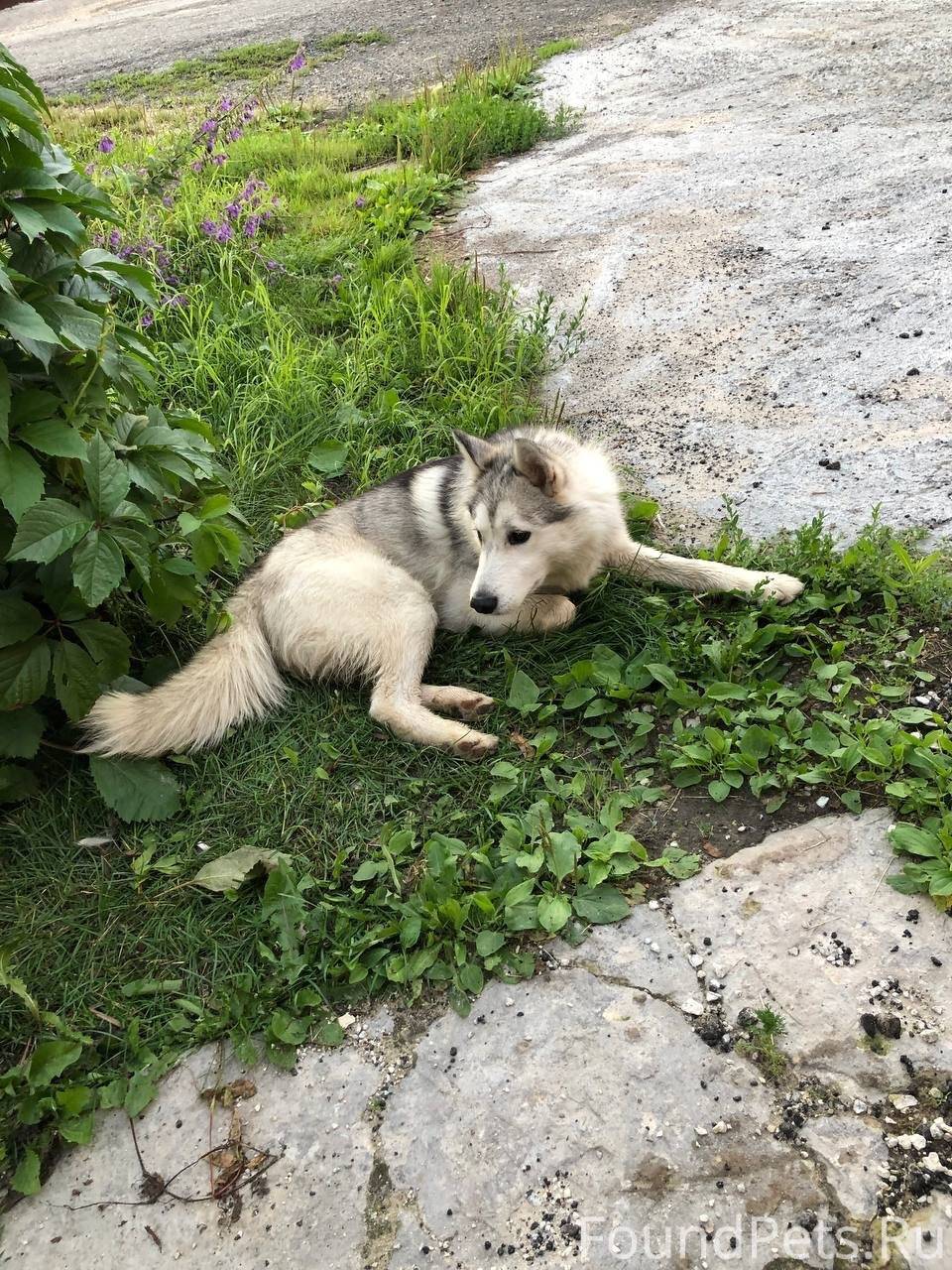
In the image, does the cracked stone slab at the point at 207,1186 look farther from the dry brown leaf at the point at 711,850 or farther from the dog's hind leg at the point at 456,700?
the dog's hind leg at the point at 456,700

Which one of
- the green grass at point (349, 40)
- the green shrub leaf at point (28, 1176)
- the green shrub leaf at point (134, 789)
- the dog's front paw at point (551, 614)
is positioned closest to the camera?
the green shrub leaf at point (28, 1176)

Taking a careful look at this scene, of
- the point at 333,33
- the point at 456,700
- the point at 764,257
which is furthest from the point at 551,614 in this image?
the point at 333,33

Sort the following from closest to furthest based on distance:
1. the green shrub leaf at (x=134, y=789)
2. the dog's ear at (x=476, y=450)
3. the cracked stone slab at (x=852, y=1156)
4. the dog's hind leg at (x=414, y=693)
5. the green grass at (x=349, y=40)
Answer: the cracked stone slab at (x=852, y=1156)
the green shrub leaf at (x=134, y=789)
the dog's hind leg at (x=414, y=693)
the dog's ear at (x=476, y=450)
the green grass at (x=349, y=40)

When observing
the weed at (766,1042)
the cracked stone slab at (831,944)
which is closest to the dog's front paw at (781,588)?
the cracked stone slab at (831,944)

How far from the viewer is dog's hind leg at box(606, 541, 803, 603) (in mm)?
3041

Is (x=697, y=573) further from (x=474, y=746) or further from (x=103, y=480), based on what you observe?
(x=103, y=480)

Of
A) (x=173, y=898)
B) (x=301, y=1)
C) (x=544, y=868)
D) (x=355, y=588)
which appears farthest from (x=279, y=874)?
(x=301, y=1)

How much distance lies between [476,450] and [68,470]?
4.38ft

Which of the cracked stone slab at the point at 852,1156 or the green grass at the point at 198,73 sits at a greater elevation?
the green grass at the point at 198,73

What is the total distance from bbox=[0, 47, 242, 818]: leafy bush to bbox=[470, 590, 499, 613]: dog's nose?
0.82m

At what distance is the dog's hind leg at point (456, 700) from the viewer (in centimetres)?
303

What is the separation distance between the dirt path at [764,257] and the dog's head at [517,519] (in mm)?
670

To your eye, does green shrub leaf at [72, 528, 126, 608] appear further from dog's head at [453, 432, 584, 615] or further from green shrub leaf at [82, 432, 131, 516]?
dog's head at [453, 432, 584, 615]

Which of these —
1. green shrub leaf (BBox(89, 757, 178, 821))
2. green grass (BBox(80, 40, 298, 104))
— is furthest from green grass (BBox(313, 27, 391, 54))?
green shrub leaf (BBox(89, 757, 178, 821))
